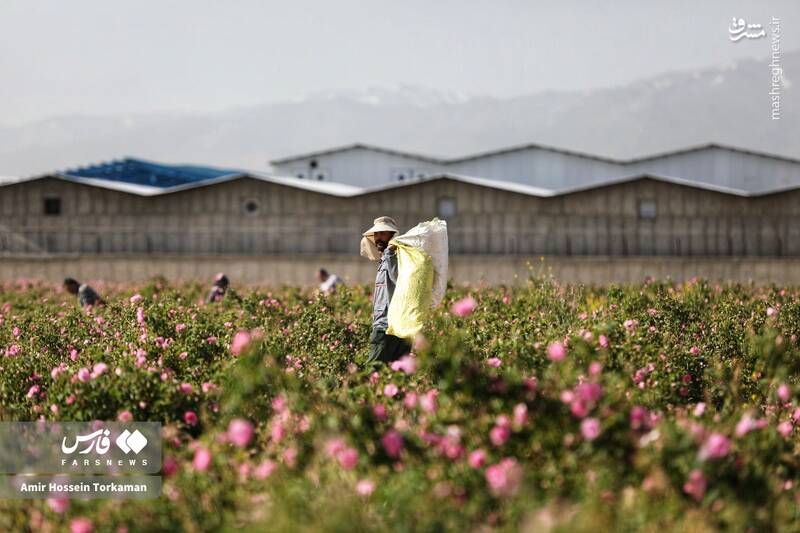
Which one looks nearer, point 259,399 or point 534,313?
point 259,399

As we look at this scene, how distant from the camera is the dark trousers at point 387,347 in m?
8.16

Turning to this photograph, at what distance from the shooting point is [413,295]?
7.72m

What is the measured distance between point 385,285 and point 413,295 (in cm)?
55

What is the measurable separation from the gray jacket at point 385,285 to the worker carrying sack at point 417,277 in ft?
0.83

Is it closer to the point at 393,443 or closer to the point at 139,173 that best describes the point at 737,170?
the point at 139,173

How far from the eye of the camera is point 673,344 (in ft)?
29.1

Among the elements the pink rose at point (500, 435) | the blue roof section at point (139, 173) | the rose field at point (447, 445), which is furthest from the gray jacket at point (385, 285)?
the blue roof section at point (139, 173)

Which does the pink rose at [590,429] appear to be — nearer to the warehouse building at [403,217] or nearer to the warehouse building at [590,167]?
the warehouse building at [403,217]

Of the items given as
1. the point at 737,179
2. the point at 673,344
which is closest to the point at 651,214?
the point at 737,179

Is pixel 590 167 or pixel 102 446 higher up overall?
pixel 590 167

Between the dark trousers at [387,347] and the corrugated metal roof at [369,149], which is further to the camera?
the corrugated metal roof at [369,149]

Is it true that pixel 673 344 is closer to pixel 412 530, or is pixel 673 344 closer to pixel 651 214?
pixel 412 530

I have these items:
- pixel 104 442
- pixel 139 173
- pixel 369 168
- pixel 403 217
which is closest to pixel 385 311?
Answer: pixel 104 442

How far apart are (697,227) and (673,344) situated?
22.9 meters
